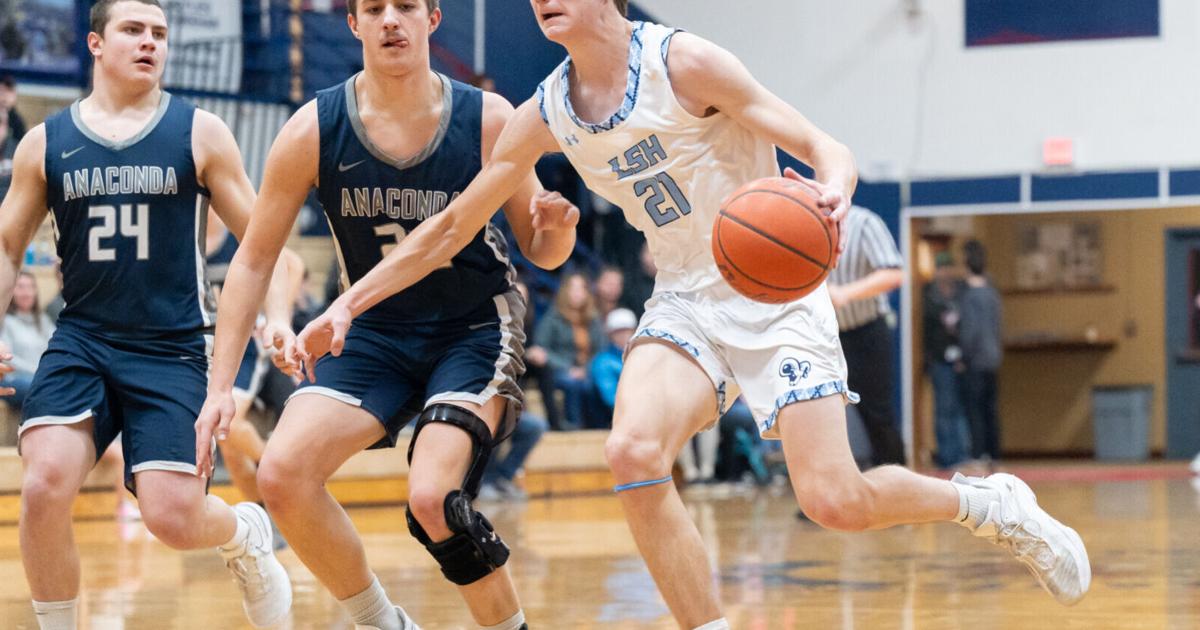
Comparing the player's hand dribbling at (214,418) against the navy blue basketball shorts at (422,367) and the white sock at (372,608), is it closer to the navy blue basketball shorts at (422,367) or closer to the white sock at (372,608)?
the navy blue basketball shorts at (422,367)

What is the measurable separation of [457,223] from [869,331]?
14.4 ft

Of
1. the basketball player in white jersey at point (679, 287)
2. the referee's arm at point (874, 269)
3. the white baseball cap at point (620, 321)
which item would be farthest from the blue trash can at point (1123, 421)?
the basketball player in white jersey at point (679, 287)

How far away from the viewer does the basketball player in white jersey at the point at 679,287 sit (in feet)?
12.1

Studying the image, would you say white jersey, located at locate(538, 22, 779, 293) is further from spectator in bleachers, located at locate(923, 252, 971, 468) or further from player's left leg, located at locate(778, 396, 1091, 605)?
spectator in bleachers, located at locate(923, 252, 971, 468)

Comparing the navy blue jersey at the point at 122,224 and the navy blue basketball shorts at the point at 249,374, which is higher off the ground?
the navy blue jersey at the point at 122,224

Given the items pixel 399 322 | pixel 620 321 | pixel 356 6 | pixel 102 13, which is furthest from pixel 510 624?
pixel 620 321

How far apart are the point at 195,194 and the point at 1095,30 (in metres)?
13.3

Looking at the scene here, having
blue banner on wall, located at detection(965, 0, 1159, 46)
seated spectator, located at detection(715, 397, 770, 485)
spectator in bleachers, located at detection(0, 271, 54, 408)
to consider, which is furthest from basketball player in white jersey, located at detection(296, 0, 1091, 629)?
blue banner on wall, located at detection(965, 0, 1159, 46)

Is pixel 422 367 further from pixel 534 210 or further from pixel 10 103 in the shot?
pixel 10 103

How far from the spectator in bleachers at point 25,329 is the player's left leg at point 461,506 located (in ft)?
19.3

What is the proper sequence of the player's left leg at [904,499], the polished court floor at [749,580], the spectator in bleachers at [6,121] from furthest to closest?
1. the spectator in bleachers at [6,121]
2. the polished court floor at [749,580]
3. the player's left leg at [904,499]

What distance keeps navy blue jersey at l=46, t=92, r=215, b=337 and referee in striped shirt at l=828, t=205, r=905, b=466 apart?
4.23 meters

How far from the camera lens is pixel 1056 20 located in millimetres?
16016

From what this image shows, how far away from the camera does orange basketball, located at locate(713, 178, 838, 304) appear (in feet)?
11.0
